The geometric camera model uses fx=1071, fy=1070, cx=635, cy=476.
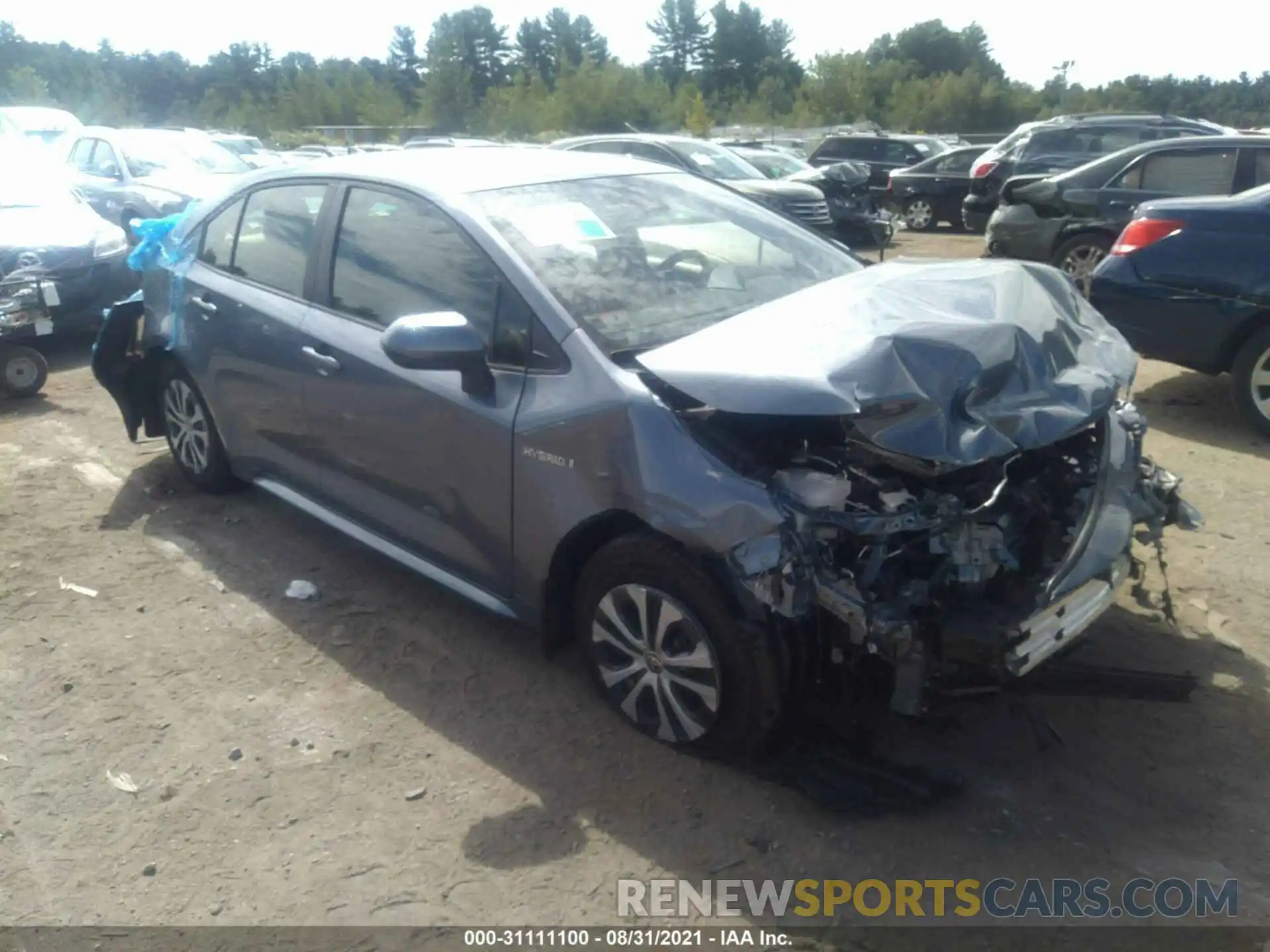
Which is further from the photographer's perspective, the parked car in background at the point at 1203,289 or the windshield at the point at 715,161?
→ the windshield at the point at 715,161

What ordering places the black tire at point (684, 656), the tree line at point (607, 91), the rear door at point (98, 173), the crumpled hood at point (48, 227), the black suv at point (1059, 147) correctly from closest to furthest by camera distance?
the black tire at point (684, 656)
the crumpled hood at point (48, 227)
the rear door at point (98, 173)
the black suv at point (1059, 147)
the tree line at point (607, 91)

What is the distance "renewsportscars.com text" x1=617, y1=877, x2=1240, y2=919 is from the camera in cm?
277

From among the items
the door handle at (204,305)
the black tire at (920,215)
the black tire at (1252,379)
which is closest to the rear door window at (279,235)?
the door handle at (204,305)

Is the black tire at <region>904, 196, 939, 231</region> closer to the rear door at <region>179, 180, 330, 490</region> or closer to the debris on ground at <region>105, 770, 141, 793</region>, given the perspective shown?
the rear door at <region>179, 180, 330, 490</region>

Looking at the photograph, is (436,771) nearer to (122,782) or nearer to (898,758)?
(122,782)

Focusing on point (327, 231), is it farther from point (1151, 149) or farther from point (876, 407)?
point (1151, 149)

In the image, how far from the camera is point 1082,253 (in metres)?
10.0

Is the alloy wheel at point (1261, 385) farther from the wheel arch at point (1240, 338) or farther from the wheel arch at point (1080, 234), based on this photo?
the wheel arch at point (1080, 234)

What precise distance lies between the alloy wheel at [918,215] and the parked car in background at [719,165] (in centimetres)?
424

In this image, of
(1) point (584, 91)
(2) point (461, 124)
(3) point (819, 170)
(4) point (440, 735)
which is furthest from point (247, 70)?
(4) point (440, 735)

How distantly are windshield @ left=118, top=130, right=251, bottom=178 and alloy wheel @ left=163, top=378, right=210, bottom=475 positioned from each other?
928cm

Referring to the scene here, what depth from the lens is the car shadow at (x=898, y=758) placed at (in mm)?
2959

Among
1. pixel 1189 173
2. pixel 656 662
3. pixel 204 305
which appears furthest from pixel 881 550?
pixel 1189 173

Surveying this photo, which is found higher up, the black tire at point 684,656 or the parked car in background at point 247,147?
the parked car in background at point 247,147
